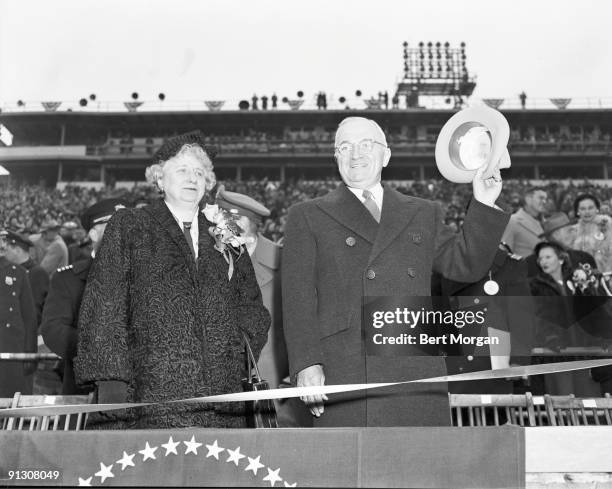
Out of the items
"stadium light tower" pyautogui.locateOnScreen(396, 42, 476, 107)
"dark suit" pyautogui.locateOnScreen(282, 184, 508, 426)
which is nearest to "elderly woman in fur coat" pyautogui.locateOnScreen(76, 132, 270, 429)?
"dark suit" pyautogui.locateOnScreen(282, 184, 508, 426)

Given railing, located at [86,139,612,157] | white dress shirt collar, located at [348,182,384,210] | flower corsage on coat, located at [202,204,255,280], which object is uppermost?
railing, located at [86,139,612,157]

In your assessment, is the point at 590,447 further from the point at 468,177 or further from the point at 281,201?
the point at 281,201

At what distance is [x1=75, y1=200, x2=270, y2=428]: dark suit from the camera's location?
2.48 meters

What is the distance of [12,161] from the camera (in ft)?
133

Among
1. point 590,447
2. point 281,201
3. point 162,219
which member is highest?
point 281,201

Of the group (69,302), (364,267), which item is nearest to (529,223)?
(69,302)

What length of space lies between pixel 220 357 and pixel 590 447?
4.25 ft

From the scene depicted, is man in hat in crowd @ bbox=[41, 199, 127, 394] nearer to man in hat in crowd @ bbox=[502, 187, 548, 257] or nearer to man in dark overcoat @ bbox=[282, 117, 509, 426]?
man in dark overcoat @ bbox=[282, 117, 509, 426]

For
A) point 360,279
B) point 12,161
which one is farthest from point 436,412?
point 12,161

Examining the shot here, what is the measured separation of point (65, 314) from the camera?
414cm

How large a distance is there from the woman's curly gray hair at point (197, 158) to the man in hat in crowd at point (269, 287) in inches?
29.9

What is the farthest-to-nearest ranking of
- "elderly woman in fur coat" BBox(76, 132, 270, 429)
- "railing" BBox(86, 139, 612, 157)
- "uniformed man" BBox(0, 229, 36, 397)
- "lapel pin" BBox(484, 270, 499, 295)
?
"railing" BBox(86, 139, 612, 157) → "uniformed man" BBox(0, 229, 36, 397) → "lapel pin" BBox(484, 270, 499, 295) → "elderly woman in fur coat" BBox(76, 132, 270, 429)

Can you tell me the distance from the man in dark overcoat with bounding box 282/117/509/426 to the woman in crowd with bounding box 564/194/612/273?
3.72 metres

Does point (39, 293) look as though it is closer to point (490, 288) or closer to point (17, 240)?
point (17, 240)
